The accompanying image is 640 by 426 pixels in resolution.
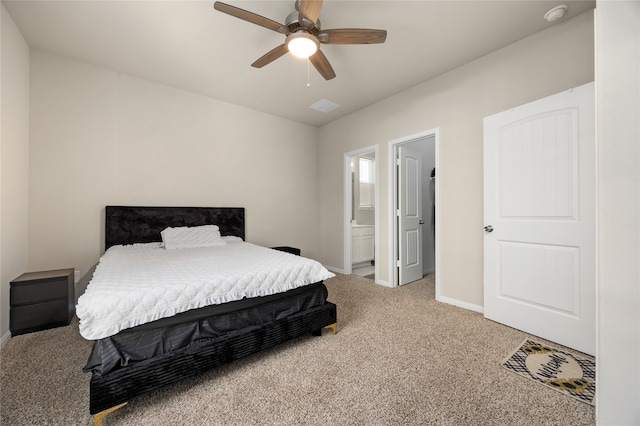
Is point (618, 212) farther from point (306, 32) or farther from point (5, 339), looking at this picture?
point (5, 339)

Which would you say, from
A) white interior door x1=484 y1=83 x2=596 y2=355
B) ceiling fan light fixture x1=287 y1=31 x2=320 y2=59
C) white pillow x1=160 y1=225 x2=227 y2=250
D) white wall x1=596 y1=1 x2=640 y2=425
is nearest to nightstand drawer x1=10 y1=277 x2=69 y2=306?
white pillow x1=160 y1=225 x2=227 y2=250

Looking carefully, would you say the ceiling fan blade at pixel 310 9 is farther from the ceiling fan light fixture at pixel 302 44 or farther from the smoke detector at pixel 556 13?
the smoke detector at pixel 556 13

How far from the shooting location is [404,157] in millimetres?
3572

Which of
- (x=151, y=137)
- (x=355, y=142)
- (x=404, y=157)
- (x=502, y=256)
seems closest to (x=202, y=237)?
(x=151, y=137)

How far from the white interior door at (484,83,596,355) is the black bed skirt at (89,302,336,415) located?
5.91 feet

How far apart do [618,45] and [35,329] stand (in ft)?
12.9

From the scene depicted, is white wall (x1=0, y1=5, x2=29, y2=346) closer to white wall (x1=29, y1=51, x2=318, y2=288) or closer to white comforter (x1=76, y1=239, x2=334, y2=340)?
white wall (x1=29, y1=51, x2=318, y2=288)

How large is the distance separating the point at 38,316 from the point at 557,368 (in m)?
4.10

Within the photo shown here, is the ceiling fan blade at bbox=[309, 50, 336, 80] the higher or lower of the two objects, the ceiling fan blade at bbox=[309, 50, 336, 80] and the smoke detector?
the lower

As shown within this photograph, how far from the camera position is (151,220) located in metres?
3.08

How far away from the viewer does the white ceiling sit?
197 centimetres

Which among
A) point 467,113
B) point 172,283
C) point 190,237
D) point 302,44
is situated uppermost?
point 302,44

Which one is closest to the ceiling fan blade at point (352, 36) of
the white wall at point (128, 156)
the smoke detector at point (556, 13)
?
the smoke detector at point (556, 13)

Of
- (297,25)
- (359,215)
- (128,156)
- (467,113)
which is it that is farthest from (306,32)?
(359,215)
